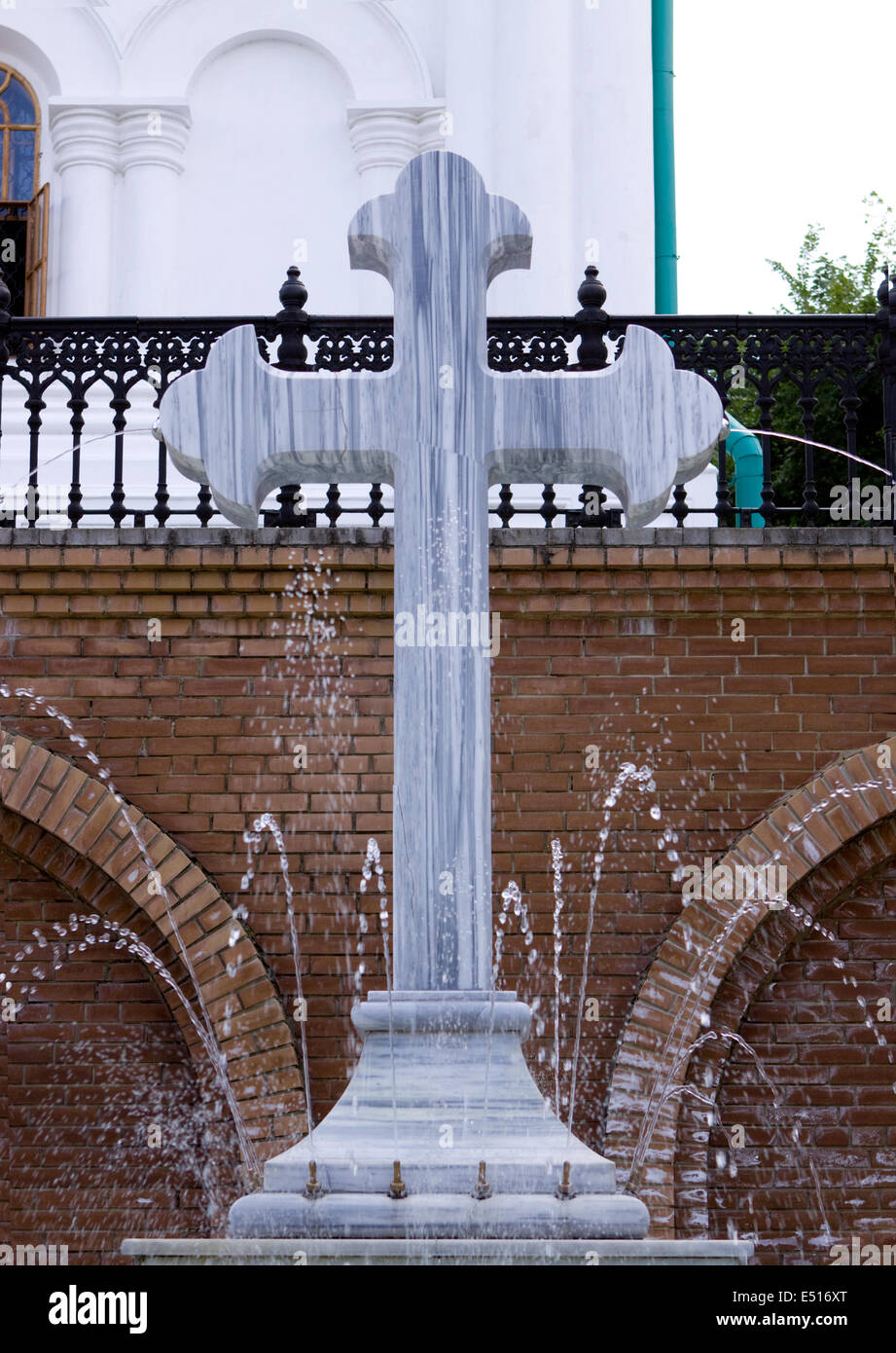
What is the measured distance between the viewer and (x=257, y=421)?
3898 mm

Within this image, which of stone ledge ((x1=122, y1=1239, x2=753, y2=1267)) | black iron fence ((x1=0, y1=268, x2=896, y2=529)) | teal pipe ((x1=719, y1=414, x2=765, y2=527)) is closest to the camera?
stone ledge ((x1=122, y1=1239, x2=753, y2=1267))

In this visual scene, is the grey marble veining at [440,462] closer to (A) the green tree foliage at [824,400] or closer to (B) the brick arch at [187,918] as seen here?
(B) the brick arch at [187,918]

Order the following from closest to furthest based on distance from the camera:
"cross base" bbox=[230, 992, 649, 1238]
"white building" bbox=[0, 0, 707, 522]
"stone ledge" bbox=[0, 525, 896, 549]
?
"cross base" bbox=[230, 992, 649, 1238]
"stone ledge" bbox=[0, 525, 896, 549]
"white building" bbox=[0, 0, 707, 522]

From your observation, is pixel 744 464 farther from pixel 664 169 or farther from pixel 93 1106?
pixel 93 1106

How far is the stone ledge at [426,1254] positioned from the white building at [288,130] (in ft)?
25.3

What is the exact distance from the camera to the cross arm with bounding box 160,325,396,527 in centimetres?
389

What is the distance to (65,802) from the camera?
6.58 m

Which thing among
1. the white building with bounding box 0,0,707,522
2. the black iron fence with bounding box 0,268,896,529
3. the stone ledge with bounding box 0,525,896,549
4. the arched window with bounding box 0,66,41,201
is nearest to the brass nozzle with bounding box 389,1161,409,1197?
the stone ledge with bounding box 0,525,896,549

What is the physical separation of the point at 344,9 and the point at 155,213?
1.76 meters

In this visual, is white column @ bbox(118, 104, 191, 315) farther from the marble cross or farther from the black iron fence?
the marble cross

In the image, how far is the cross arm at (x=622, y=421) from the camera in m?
3.90

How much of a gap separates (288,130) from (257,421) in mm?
7302

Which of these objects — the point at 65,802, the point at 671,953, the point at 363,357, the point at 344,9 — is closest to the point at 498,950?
the point at 671,953

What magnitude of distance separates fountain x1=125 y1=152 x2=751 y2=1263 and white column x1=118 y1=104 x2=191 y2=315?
6636 millimetres
